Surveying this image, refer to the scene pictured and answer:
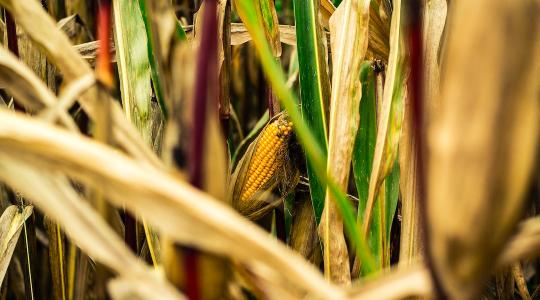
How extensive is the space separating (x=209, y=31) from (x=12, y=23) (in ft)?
1.71

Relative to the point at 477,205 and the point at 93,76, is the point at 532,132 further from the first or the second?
Answer: the point at 93,76

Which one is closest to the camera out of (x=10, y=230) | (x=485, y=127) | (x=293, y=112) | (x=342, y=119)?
(x=485, y=127)

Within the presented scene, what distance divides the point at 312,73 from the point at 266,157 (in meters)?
0.15

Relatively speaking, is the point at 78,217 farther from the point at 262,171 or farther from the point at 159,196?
the point at 262,171

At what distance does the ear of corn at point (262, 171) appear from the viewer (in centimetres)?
84

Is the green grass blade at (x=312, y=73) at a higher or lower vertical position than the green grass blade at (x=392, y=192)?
higher

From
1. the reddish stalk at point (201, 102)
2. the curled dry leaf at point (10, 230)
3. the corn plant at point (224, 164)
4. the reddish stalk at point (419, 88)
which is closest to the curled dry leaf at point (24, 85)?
the corn plant at point (224, 164)

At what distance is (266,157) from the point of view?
34.3 inches

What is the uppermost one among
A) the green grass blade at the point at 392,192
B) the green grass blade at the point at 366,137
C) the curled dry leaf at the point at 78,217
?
the curled dry leaf at the point at 78,217

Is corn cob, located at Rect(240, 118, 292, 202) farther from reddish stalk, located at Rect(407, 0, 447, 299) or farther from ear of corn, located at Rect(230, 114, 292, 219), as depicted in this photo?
reddish stalk, located at Rect(407, 0, 447, 299)

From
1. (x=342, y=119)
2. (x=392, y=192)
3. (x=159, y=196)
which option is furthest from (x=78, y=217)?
(x=392, y=192)

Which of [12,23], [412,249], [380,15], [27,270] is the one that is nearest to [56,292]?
[27,270]

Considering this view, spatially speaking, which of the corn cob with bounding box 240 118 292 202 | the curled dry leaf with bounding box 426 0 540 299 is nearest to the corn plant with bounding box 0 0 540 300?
the curled dry leaf with bounding box 426 0 540 299

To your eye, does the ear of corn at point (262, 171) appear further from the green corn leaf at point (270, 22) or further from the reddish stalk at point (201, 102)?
the reddish stalk at point (201, 102)
